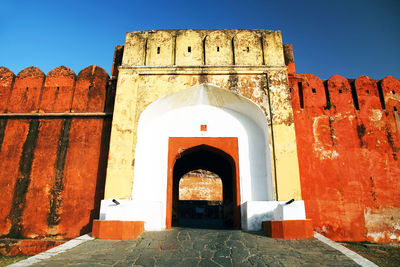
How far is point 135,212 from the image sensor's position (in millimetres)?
5301

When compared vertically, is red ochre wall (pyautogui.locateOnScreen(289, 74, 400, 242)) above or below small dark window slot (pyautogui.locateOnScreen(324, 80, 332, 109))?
below

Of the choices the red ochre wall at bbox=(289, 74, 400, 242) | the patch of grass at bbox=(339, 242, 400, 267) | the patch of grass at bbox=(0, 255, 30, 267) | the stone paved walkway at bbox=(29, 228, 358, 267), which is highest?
the red ochre wall at bbox=(289, 74, 400, 242)

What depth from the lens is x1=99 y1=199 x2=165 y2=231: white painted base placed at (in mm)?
4941

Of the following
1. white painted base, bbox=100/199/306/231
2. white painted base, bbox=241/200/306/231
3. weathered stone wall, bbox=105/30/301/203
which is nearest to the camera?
white painted base, bbox=100/199/306/231

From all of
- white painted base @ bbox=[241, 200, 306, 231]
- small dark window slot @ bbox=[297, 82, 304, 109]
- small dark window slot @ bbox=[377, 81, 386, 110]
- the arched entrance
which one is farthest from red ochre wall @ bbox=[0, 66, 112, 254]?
small dark window slot @ bbox=[377, 81, 386, 110]

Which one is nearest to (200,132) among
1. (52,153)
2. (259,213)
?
(259,213)

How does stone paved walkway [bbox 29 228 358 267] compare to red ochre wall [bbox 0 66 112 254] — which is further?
red ochre wall [bbox 0 66 112 254]

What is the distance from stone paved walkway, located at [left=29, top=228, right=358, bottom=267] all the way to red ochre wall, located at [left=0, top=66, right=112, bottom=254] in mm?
1879

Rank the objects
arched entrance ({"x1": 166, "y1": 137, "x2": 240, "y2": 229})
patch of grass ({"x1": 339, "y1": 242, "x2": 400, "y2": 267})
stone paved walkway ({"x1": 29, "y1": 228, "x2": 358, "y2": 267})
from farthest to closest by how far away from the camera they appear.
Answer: arched entrance ({"x1": 166, "y1": 137, "x2": 240, "y2": 229})
patch of grass ({"x1": 339, "y1": 242, "x2": 400, "y2": 267})
stone paved walkway ({"x1": 29, "y1": 228, "x2": 358, "y2": 267})

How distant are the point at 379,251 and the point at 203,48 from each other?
Answer: 5.69 metres

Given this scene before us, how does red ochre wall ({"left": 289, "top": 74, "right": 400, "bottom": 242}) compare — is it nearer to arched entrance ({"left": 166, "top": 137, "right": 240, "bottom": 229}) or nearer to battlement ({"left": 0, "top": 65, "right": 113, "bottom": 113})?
arched entrance ({"left": 166, "top": 137, "right": 240, "bottom": 229})

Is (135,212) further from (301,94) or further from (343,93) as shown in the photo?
(343,93)

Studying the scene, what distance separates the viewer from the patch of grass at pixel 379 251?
4.81 meters

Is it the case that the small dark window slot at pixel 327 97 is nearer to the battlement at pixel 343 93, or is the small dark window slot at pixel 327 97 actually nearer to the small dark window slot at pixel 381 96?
the battlement at pixel 343 93
